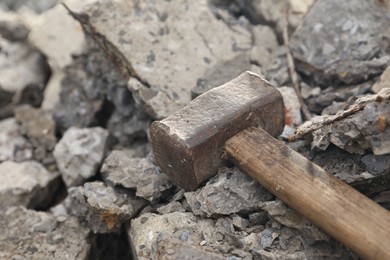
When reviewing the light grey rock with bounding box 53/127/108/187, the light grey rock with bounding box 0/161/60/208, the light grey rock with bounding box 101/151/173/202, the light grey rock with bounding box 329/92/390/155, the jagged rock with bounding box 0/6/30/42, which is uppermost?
the light grey rock with bounding box 329/92/390/155

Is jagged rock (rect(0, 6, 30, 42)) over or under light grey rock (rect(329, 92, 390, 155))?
under

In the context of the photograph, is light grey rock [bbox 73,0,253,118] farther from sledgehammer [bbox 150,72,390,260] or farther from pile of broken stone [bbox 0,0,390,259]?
sledgehammer [bbox 150,72,390,260]

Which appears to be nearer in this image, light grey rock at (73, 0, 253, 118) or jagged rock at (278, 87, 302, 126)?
jagged rock at (278, 87, 302, 126)

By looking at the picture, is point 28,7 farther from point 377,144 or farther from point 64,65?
point 377,144

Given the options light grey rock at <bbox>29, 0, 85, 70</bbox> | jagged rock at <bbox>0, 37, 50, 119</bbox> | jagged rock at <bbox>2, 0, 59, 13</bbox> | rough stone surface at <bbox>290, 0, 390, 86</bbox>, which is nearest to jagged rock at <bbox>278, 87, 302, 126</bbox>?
rough stone surface at <bbox>290, 0, 390, 86</bbox>

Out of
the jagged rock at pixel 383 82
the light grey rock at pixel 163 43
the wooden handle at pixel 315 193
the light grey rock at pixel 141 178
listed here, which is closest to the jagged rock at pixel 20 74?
the light grey rock at pixel 163 43

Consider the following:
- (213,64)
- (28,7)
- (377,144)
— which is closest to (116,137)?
(213,64)
